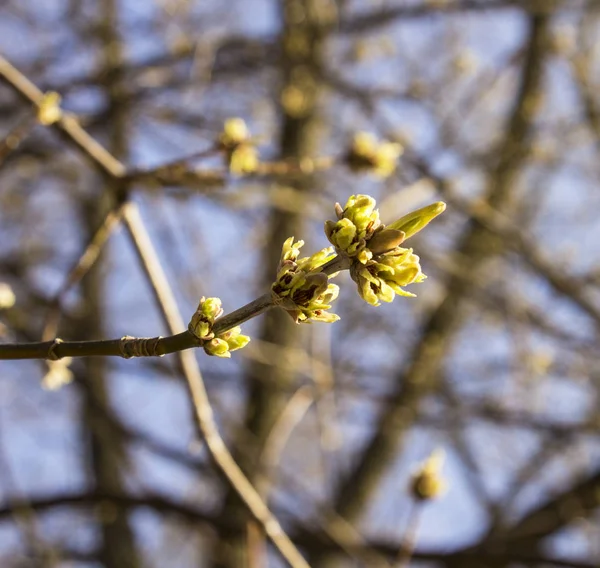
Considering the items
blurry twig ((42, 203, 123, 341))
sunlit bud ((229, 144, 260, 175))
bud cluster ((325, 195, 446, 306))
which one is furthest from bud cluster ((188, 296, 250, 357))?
sunlit bud ((229, 144, 260, 175))

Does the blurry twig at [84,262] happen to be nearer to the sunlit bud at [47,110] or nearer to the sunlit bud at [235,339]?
the sunlit bud at [47,110]

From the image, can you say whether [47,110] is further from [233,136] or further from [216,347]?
[216,347]

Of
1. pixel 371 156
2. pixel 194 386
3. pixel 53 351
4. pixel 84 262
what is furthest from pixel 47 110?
pixel 53 351

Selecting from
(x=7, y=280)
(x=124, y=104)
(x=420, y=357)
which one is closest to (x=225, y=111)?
(x=124, y=104)

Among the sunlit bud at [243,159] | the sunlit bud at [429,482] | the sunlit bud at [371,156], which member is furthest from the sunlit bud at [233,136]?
the sunlit bud at [429,482]

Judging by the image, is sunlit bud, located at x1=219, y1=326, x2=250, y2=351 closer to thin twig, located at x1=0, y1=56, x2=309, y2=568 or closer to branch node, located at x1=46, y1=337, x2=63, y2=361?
branch node, located at x1=46, y1=337, x2=63, y2=361

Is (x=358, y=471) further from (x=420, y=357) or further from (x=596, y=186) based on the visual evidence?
(x=596, y=186)

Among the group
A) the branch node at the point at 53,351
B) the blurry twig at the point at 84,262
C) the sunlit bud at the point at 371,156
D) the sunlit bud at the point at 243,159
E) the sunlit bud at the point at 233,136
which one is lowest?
the branch node at the point at 53,351
